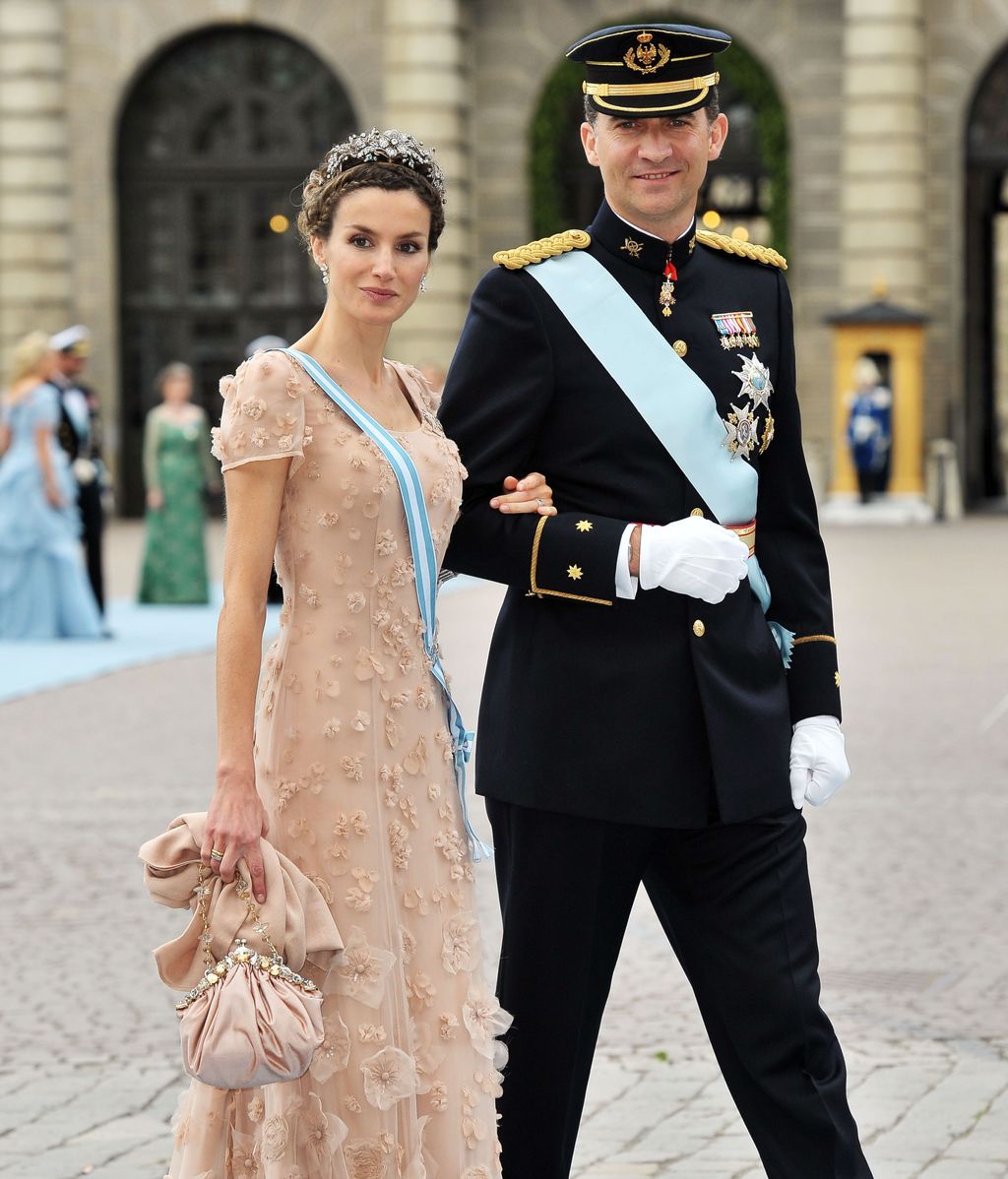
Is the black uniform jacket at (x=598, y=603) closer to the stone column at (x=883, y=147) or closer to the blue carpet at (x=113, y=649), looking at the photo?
the blue carpet at (x=113, y=649)

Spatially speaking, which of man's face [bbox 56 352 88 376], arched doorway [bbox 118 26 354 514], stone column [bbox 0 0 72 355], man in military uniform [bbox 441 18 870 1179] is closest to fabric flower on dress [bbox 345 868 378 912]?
man in military uniform [bbox 441 18 870 1179]

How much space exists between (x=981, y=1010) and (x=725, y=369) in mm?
2535

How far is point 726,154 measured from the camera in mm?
29328

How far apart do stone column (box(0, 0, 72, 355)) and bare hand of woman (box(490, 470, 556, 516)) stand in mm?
26179

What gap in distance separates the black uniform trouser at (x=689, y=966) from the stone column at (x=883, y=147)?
80.9 ft

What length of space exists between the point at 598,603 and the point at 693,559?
0.62 feet

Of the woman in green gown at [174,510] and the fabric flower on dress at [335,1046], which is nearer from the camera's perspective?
the fabric flower on dress at [335,1046]

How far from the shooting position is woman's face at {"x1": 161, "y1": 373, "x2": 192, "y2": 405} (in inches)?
685

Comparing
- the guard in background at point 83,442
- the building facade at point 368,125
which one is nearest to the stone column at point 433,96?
the building facade at point 368,125

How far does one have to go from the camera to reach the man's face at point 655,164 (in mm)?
3572

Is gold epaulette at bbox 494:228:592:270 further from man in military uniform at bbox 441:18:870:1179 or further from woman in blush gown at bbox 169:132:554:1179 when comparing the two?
woman in blush gown at bbox 169:132:554:1179

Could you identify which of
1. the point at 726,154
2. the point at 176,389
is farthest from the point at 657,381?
the point at 726,154

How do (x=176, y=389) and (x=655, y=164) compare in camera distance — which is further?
(x=176, y=389)

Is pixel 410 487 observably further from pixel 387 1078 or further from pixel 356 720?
pixel 387 1078
